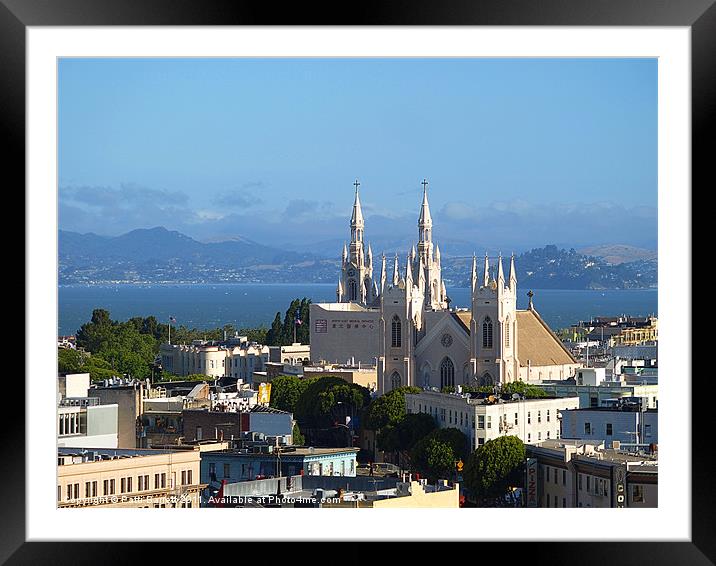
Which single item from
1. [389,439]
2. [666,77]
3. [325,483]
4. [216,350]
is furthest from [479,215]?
[666,77]

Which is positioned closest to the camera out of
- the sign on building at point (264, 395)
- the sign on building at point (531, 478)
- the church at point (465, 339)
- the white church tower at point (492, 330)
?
the sign on building at point (531, 478)

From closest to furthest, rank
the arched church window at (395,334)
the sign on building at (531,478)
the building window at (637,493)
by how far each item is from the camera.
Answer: the building window at (637,493), the sign on building at (531,478), the arched church window at (395,334)

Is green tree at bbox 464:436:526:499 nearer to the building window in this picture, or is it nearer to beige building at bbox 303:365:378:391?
the building window

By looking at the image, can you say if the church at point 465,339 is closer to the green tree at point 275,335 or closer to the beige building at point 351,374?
the beige building at point 351,374

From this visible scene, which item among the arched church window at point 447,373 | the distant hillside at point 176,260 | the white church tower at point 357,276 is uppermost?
the distant hillside at point 176,260

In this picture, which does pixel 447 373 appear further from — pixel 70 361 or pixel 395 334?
pixel 70 361

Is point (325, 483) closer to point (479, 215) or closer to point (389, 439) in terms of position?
point (389, 439)

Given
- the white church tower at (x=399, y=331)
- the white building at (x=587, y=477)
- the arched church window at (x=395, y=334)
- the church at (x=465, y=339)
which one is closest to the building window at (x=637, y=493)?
the white building at (x=587, y=477)
